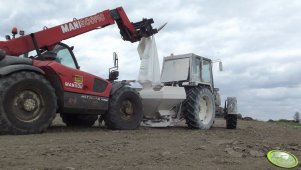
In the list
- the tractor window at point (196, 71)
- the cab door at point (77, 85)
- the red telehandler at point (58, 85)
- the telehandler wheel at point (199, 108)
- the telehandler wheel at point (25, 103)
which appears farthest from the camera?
the tractor window at point (196, 71)

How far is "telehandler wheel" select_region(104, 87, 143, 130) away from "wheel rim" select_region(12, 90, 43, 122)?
2.11m

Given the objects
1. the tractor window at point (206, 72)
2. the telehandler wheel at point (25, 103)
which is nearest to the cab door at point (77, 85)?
the telehandler wheel at point (25, 103)

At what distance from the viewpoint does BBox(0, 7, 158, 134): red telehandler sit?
8.57 metres

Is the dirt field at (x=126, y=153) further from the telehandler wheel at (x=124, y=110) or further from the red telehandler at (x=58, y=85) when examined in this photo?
the telehandler wheel at (x=124, y=110)

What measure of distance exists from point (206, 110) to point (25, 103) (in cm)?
660

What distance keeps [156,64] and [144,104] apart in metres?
1.16

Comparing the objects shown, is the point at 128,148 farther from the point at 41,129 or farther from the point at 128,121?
the point at 128,121

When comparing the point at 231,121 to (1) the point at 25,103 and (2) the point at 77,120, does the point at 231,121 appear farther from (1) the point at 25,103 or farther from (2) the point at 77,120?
(1) the point at 25,103

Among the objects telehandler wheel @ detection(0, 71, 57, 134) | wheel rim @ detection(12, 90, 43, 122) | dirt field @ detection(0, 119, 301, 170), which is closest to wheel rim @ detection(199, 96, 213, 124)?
dirt field @ detection(0, 119, 301, 170)

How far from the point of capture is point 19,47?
9.91 meters

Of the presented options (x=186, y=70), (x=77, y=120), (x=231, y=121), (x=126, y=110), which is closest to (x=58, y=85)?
(x=126, y=110)

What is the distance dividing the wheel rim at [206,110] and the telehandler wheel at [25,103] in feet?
18.8

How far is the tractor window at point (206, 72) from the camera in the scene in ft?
47.2

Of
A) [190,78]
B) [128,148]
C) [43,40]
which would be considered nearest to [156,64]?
[190,78]
